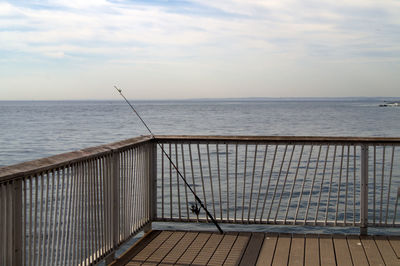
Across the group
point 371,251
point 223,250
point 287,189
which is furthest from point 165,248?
point 287,189

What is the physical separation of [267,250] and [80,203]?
164cm

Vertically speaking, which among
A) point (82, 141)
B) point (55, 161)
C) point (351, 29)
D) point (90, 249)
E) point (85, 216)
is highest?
point (351, 29)

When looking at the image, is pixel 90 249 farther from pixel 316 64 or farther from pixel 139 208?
pixel 316 64

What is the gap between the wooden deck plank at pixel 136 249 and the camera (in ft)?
13.4

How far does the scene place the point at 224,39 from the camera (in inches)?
1809

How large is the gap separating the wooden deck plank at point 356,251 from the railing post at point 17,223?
2.49 meters

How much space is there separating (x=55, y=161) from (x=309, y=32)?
139ft

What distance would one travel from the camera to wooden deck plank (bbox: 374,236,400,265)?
411 cm

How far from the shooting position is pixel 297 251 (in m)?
4.34

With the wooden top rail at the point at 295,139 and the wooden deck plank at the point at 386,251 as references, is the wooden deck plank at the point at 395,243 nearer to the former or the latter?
the wooden deck plank at the point at 386,251

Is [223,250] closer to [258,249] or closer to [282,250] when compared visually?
[258,249]

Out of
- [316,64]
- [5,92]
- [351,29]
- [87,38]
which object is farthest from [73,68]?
[351,29]

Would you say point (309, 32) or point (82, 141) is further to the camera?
point (309, 32)

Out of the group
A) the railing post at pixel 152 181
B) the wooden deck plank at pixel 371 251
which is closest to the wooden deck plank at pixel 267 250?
the wooden deck plank at pixel 371 251
